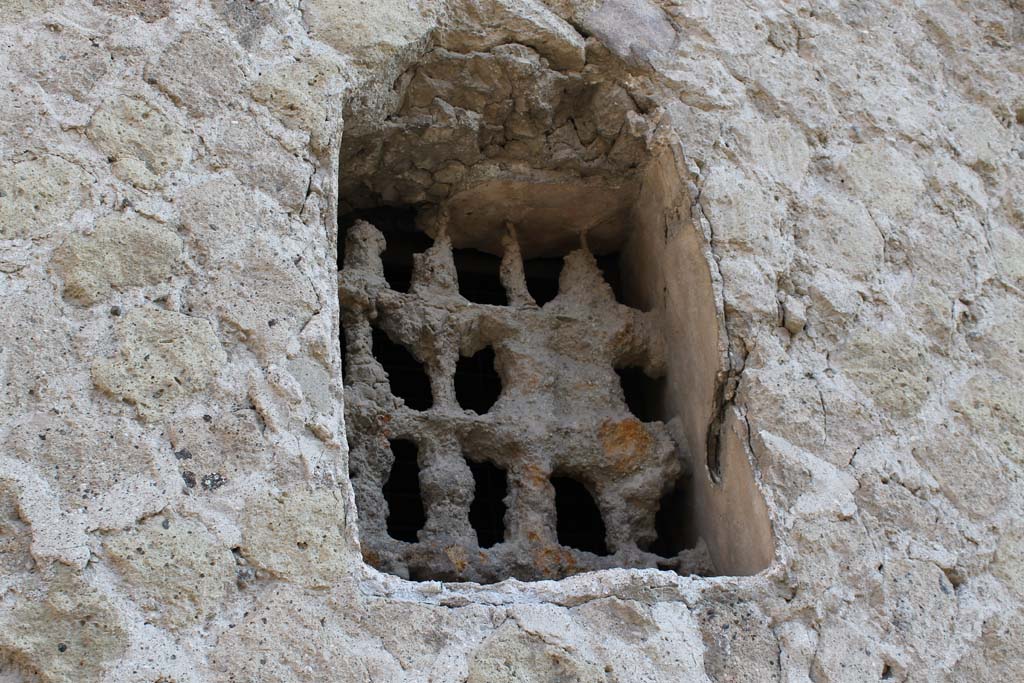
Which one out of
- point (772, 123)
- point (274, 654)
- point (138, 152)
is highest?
point (772, 123)

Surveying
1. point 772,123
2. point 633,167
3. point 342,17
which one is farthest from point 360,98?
point 772,123

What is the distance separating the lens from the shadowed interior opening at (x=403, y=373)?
281 cm

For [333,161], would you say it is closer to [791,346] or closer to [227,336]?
[227,336]

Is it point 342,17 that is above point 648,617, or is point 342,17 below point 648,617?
above

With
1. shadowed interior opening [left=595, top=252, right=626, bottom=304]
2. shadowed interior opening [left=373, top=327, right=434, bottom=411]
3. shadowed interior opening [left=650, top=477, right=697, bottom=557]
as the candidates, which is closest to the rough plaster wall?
shadowed interior opening [left=650, top=477, right=697, bottom=557]

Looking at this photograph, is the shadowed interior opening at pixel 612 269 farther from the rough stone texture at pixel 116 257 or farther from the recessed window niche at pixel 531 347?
the rough stone texture at pixel 116 257

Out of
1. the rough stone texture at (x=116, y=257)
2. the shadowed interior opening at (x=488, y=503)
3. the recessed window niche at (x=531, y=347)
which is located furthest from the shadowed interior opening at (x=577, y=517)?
the rough stone texture at (x=116, y=257)

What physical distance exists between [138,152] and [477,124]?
2.46 ft

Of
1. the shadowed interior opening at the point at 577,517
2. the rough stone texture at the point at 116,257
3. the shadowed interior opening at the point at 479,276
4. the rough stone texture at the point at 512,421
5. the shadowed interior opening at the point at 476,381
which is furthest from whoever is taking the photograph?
the shadowed interior opening at the point at 479,276

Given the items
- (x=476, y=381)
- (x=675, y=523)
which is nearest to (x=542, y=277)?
Answer: (x=476, y=381)

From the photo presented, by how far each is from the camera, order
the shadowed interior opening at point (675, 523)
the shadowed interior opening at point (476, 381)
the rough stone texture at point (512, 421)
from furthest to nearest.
Answer: the shadowed interior opening at point (476, 381) → the shadowed interior opening at point (675, 523) → the rough stone texture at point (512, 421)

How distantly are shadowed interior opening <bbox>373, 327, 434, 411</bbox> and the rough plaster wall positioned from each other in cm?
56

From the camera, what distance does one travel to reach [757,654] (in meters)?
2.08

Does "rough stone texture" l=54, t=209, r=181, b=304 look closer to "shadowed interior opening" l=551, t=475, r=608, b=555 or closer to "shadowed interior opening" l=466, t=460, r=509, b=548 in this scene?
"shadowed interior opening" l=466, t=460, r=509, b=548
